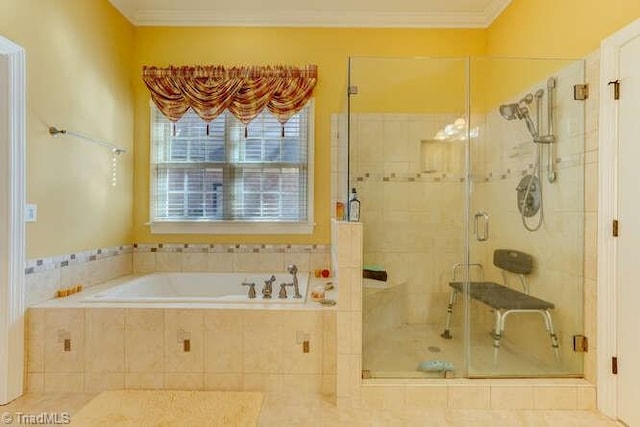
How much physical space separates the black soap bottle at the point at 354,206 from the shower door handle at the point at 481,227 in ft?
2.72

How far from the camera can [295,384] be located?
2.27 meters

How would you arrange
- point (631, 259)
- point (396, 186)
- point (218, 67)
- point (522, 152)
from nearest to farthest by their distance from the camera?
point (631, 259)
point (522, 152)
point (396, 186)
point (218, 67)

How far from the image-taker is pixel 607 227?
2.02m

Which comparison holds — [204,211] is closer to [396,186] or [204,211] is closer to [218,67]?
[218,67]

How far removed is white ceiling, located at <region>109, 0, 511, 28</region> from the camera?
321 centimetres

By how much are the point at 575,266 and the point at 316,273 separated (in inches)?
76.8

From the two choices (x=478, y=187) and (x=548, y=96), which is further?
(x=478, y=187)

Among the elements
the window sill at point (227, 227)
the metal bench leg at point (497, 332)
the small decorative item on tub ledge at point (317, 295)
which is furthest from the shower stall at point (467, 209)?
the window sill at point (227, 227)

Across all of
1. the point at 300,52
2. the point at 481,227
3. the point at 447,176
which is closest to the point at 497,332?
the point at 481,227

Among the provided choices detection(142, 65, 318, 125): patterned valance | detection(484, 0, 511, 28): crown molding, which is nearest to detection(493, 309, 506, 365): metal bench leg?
detection(142, 65, 318, 125): patterned valance

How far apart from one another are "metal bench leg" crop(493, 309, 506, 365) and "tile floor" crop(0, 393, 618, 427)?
1.06ft

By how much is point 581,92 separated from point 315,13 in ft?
7.28

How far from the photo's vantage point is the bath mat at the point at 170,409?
1.93m

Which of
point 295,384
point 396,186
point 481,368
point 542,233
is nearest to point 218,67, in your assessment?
point 396,186
